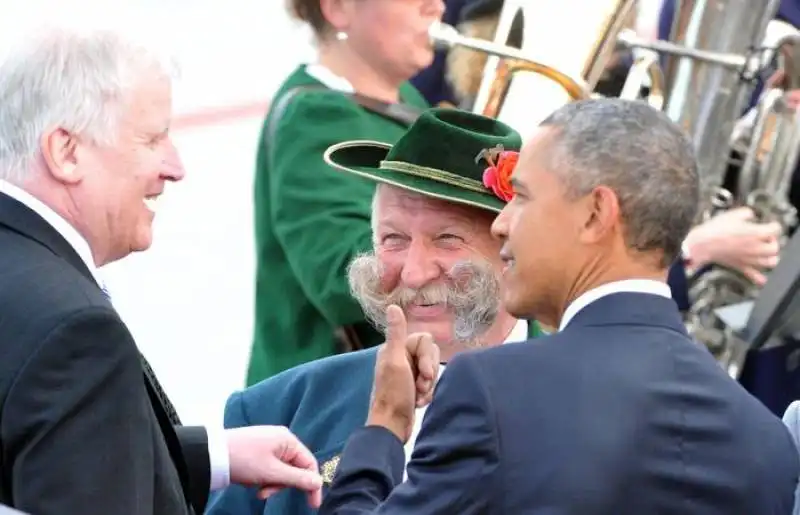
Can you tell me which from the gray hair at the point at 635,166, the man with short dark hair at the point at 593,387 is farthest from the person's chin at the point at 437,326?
the gray hair at the point at 635,166

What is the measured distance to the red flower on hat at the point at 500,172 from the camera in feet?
7.02

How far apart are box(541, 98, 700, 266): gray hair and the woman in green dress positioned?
3.38ft

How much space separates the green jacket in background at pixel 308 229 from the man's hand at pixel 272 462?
0.77m

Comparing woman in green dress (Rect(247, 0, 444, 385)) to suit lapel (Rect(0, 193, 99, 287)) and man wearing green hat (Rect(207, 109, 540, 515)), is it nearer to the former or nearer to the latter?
man wearing green hat (Rect(207, 109, 540, 515))

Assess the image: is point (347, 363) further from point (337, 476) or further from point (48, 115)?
point (48, 115)

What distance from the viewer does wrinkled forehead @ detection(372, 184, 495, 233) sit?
224 centimetres

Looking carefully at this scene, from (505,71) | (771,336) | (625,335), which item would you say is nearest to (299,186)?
(505,71)

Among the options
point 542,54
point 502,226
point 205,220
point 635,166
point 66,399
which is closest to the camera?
point 66,399

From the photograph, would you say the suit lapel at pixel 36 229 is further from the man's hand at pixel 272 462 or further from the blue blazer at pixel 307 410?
the blue blazer at pixel 307 410

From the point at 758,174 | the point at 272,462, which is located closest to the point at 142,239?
the point at 272,462

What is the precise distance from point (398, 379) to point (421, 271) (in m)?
0.41

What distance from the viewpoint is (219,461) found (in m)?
1.96

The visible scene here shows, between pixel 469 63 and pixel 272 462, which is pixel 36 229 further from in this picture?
pixel 469 63

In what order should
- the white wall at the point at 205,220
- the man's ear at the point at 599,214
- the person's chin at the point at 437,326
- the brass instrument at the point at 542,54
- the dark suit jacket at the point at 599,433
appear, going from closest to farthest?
1. the dark suit jacket at the point at 599,433
2. the man's ear at the point at 599,214
3. the person's chin at the point at 437,326
4. the brass instrument at the point at 542,54
5. the white wall at the point at 205,220
